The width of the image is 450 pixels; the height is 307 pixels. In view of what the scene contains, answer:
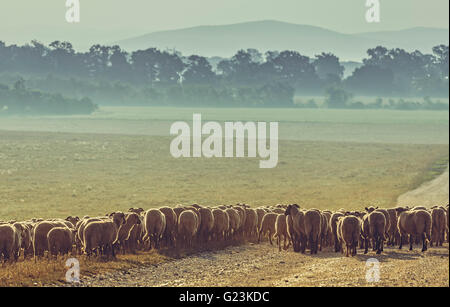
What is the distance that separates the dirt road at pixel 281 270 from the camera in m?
18.5

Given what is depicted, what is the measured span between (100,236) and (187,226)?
13.7ft

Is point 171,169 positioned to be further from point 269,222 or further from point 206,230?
point 206,230

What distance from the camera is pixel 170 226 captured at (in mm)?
24797

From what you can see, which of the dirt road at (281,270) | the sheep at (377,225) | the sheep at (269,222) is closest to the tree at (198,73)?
the sheep at (269,222)

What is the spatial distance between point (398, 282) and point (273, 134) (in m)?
106

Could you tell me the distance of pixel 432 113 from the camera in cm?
16500

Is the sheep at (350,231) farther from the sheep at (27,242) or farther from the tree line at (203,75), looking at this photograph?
the tree line at (203,75)

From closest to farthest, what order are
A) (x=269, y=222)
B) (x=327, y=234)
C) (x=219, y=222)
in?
1. (x=327, y=234)
2. (x=219, y=222)
3. (x=269, y=222)

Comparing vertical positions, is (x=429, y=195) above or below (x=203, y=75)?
below

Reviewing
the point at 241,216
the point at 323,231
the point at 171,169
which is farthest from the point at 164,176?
the point at 323,231

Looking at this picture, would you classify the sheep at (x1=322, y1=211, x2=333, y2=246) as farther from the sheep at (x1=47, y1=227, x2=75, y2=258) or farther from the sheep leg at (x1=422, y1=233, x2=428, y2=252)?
the sheep at (x1=47, y1=227, x2=75, y2=258)

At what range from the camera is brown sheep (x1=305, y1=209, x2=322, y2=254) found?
24359mm

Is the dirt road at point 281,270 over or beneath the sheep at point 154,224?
beneath

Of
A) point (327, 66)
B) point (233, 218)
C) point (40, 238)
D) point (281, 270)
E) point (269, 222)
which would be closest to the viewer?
point (40, 238)
